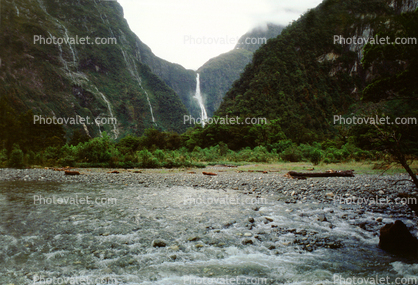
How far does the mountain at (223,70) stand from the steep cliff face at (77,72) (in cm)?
4507

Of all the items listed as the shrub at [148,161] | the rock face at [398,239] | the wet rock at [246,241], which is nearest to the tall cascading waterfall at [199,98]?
the shrub at [148,161]

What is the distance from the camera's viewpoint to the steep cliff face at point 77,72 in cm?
7481

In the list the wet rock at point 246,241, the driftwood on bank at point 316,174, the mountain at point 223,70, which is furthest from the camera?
the mountain at point 223,70

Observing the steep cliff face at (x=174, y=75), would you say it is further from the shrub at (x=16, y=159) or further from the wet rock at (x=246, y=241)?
the wet rock at (x=246, y=241)

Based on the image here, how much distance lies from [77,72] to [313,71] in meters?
92.0

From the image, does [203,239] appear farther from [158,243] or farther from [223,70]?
[223,70]

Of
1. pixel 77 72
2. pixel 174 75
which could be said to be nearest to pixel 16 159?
pixel 77 72

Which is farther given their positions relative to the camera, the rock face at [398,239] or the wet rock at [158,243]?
the wet rock at [158,243]

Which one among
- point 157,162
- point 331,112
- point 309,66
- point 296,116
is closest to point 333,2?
point 309,66

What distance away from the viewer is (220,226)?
16.3 ft

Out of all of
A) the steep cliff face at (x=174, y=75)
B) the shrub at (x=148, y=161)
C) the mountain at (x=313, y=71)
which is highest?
the steep cliff face at (x=174, y=75)

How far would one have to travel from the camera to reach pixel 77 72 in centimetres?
9138

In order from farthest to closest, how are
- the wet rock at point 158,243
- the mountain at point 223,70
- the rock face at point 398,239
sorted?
1. the mountain at point 223,70
2. the wet rock at point 158,243
3. the rock face at point 398,239

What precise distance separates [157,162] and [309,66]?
241 feet
